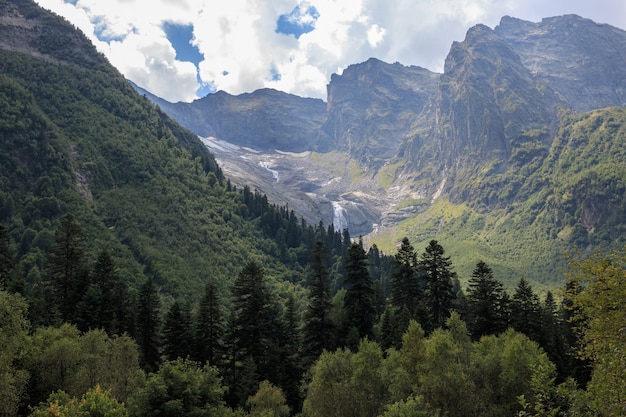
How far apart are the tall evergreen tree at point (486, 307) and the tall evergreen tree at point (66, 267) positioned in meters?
64.6

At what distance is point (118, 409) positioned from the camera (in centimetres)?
3067

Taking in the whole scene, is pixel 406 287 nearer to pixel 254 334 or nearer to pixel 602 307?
pixel 254 334

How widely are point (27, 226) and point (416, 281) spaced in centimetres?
12231

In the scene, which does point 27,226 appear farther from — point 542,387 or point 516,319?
point 542,387

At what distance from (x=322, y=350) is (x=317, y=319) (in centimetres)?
496

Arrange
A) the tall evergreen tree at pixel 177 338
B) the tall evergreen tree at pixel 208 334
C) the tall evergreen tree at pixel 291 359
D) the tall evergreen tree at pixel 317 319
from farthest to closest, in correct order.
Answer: the tall evergreen tree at pixel 208 334 → the tall evergreen tree at pixel 177 338 → the tall evergreen tree at pixel 317 319 → the tall evergreen tree at pixel 291 359

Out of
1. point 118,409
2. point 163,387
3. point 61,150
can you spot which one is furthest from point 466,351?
point 61,150

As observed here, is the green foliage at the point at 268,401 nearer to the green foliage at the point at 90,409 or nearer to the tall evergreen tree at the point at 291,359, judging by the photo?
the tall evergreen tree at the point at 291,359

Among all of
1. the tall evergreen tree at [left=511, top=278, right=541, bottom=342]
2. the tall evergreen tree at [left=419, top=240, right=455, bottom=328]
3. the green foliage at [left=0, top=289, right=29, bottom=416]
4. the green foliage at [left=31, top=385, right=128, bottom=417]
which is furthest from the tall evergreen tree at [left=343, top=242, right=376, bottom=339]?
the green foliage at [left=31, top=385, right=128, bottom=417]

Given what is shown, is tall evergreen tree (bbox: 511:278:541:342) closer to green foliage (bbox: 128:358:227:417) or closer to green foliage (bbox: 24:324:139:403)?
green foliage (bbox: 128:358:227:417)

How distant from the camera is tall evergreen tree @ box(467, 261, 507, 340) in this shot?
69.9 meters

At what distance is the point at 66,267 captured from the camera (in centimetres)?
7975

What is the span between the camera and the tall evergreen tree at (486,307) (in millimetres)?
69938

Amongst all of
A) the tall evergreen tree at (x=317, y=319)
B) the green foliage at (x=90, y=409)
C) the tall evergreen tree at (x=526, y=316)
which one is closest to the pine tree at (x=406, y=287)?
the tall evergreen tree at (x=317, y=319)
